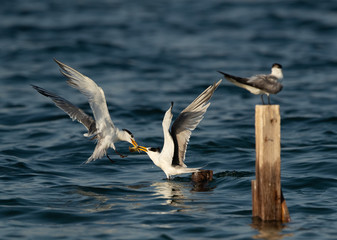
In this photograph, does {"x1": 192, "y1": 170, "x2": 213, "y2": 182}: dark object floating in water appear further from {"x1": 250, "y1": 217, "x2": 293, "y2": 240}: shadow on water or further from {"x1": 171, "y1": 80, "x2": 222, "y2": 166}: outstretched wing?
{"x1": 250, "y1": 217, "x2": 293, "y2": 240}: shadow on water

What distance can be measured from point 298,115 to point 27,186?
9921 millimetres

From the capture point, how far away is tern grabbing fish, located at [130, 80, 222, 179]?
36.3 ft

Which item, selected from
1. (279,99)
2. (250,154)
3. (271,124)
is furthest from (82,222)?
(279,99)

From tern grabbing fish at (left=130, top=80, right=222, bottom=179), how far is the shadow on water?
2599 mm

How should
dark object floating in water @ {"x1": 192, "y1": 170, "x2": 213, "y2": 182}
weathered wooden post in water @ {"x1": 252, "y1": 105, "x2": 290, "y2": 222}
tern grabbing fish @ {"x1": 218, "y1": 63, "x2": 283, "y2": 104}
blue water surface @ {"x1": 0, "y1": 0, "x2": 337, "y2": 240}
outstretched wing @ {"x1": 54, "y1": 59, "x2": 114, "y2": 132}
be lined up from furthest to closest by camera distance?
dark object floating in water @ {"x1": 192, "y1": 170, "x2": 213, "y2": 182}
outstretched wing @ {"x1": 54, "y1": 59, "x2": 114, "y2": 132}
blue water surface @ {"x1": 0, "y1": 0, "x2": 337, "y2": 240}
tern grabbing fish @ {"x1": 218, "y1": 63, "x2": 283, "y2": 104}
weathered wooden post in water @ {"x1": 252, "y1": 105, "x2": 290, "y2": 222}

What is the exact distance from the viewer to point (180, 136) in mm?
11500

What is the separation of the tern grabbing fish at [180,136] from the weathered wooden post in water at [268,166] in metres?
2.67

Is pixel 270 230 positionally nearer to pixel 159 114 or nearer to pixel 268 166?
pixel 268 166

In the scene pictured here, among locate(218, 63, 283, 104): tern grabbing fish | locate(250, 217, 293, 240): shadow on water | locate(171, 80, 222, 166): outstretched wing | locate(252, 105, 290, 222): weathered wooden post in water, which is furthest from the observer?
locate(171, 80, 222, 166): outstretched wing

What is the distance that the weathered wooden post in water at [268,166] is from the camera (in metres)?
7.97

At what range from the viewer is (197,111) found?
1113 centimetres

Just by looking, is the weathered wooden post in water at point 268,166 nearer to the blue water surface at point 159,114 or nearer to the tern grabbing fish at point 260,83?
the blue water surface at point 159,114

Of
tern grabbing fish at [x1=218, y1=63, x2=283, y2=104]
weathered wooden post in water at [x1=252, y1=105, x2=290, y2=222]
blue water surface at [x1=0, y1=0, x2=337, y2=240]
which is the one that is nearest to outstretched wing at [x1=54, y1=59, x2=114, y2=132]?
blue water surface at [x1=0, y1=0, x2=337, y2=240]

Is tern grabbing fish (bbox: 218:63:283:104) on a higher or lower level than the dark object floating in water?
higher
